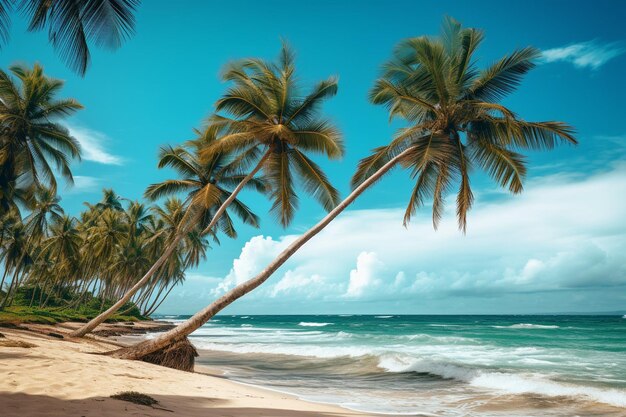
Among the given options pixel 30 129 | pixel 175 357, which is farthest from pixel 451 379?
pixel 30 129

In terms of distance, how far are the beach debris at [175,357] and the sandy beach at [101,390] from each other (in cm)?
93

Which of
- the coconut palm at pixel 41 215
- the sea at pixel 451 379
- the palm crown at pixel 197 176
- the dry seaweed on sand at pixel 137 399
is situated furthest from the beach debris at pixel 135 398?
the coconut palm at pixel 41 215

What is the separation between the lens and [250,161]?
1644 cm

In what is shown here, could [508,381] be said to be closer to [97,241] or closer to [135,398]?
[135,398]

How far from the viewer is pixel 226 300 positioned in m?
11.1

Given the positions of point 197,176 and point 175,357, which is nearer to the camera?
point 175,357

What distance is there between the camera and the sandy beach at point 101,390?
15.5 feet

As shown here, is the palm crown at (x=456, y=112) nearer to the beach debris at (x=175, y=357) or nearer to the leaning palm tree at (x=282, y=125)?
the leaning palm tree at (x=282, y=125)

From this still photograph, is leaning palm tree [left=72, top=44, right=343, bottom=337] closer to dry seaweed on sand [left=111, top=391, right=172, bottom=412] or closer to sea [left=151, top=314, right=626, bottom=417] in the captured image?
sea [left=151, top=314, right=626, bottom=417]

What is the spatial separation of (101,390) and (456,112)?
1081 centimetres

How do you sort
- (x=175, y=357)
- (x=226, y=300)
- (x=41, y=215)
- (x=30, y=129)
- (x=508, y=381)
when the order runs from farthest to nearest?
(x=41, y=215) → (x=30, y=129) → (x=508, y=381) → (x=226, y=300) → (x=175, y=357)

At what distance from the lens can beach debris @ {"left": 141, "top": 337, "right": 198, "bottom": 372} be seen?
10.5 meters

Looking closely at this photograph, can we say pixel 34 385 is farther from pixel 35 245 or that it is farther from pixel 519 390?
pixel 35 245

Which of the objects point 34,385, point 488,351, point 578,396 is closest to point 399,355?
point 488,351
